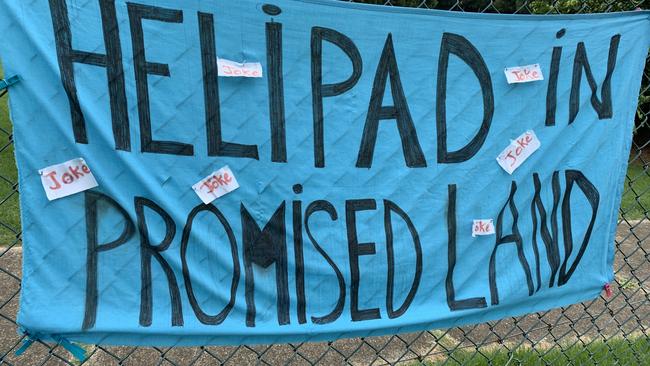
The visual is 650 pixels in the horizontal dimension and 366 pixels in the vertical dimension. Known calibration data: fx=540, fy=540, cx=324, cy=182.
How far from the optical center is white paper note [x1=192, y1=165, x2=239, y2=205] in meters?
1.53

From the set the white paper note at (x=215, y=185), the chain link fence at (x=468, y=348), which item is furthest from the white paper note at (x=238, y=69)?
the chain link fence at (x=468, y=348)

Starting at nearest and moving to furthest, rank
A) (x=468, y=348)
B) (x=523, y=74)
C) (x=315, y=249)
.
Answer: (x=315, y=249) < (x=523, y=74) < (x=468, y=348)

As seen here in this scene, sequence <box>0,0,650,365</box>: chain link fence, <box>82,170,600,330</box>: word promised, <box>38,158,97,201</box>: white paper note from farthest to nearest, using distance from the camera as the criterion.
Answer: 1. <box>0,0,650,365</box>: chain link fence
2. <box>82,170,600,330</box>: word promised
3. <box>38,158,97,201</box>: white paper note

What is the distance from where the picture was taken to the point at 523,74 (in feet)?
5.79

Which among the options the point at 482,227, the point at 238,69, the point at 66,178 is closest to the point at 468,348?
the point at 482,227

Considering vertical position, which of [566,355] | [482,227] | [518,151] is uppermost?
[518,151]

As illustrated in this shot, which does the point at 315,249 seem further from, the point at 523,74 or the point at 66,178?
the point at 523,74

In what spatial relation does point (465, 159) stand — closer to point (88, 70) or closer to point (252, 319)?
point (252, 319)

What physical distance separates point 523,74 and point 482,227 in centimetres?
52

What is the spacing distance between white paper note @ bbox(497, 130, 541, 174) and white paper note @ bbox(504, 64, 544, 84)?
177 mm

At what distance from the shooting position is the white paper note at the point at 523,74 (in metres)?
1.75

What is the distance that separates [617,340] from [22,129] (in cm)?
280

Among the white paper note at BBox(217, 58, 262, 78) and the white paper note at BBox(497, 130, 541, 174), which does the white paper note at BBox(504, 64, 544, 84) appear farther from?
the white paper note at BBox(217, 58, 262, 78)

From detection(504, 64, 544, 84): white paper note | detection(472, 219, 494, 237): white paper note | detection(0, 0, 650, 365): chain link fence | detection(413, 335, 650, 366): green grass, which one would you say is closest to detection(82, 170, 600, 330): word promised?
detection(472, 219, 494, 237): white paper note
